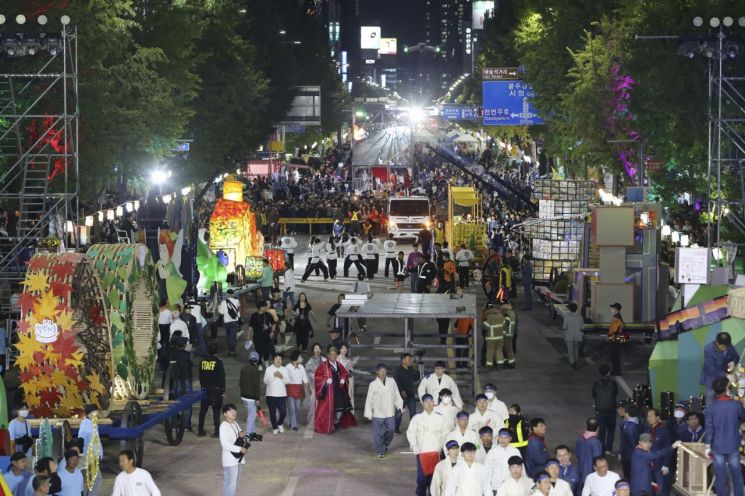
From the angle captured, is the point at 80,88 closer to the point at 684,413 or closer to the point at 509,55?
the point at 684,413

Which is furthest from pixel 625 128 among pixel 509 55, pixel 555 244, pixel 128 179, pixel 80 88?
pixel 509 55

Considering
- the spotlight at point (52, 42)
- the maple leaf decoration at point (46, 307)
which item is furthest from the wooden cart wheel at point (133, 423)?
the spotlight at point (52, 42)

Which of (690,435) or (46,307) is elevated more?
(46,307)

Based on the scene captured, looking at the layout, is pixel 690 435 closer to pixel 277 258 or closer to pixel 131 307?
pixel 131 307

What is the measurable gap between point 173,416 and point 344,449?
2485 millimetres

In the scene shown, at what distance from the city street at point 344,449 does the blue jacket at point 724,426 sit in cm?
390

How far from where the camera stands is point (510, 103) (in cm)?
6481

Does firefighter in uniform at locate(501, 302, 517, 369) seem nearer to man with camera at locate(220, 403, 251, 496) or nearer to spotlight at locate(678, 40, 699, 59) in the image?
spotlight at locate(678, 40, 699, 59)

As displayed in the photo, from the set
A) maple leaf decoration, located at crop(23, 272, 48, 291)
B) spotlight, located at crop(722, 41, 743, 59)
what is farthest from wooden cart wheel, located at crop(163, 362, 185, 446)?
spotlight, located at crop(722, 41, 743, 59)

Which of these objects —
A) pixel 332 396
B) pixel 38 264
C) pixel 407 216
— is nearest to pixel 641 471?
pixel 332 396

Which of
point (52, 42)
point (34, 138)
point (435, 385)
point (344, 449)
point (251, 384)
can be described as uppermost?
point (52, 42)

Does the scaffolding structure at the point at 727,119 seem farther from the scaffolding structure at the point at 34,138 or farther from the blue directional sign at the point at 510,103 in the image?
the blue directional sign at the point at 510,103

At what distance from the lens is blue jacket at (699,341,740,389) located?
19.8 metres

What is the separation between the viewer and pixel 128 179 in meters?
50.3
